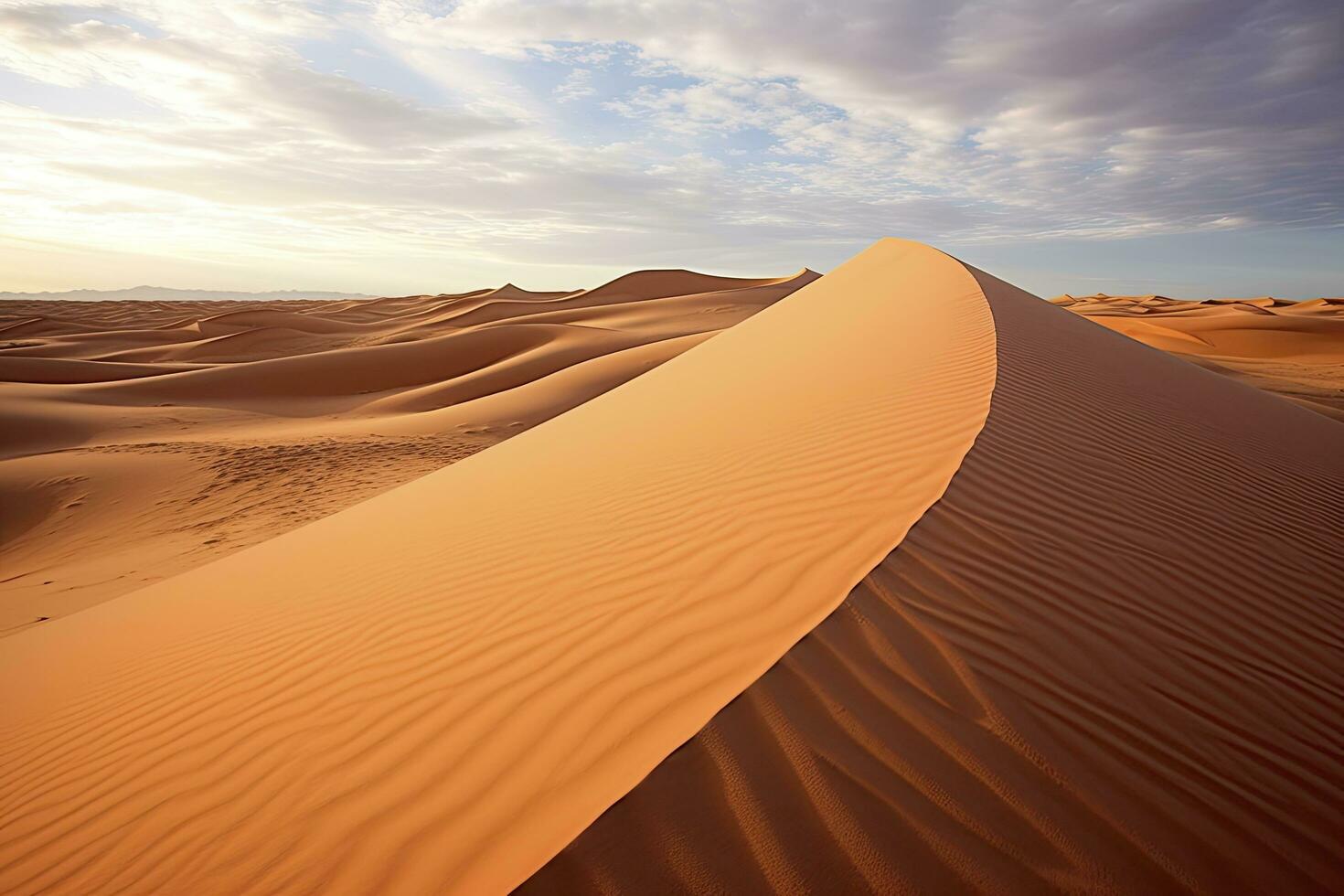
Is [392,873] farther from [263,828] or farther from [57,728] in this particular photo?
[57,728]

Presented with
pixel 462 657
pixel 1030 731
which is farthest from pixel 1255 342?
pixel 462 657

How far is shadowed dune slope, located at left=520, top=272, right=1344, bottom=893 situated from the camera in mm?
1747

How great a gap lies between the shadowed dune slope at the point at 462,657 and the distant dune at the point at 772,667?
0.02 m

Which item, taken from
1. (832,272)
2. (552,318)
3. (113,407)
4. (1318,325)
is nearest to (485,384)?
(113,407)

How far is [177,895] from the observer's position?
2.15 metres

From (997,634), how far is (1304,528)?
292 centimetres

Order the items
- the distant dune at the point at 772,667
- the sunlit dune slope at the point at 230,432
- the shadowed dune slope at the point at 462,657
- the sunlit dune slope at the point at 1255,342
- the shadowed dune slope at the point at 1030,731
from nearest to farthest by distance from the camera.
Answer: the shadowed dune slope at the point at 1030,731 → the distant dune at the point at 772,667 → the shadowed dune slope at the point at 462,657 → the sunlit dune slope at the point at 230,432 → the sunlit dune slope at the point at 1255,342

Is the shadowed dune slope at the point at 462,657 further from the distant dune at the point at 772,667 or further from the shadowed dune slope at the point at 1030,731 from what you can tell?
the shadowed dune slope at the point at 1030,731

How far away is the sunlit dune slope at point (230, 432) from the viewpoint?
855 cm

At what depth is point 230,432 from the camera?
15.2 meters

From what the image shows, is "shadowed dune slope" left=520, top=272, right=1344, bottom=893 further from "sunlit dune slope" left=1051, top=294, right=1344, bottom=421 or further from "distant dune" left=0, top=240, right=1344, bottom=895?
"sunlit dune slope" left=1051, top=294, right=1344, bottom=421

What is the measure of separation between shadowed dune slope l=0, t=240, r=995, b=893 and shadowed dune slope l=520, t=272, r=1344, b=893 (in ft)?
0.49

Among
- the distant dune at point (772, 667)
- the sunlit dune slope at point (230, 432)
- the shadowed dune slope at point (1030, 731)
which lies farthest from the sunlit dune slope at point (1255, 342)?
the shadowed dune slope at point (1030, 731)

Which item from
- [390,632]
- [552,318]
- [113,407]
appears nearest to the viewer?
[390,632]
